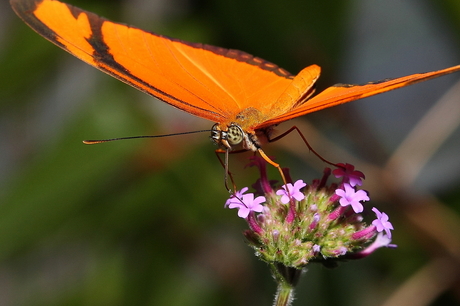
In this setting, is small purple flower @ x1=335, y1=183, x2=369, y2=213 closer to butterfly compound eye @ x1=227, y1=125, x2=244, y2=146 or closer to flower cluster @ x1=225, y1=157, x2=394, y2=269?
flower cluster @ x1=225, y1=157, x2=394, y2=269

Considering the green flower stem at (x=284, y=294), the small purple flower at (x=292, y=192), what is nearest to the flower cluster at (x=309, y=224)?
the small purple flower at (x=292, y=192)

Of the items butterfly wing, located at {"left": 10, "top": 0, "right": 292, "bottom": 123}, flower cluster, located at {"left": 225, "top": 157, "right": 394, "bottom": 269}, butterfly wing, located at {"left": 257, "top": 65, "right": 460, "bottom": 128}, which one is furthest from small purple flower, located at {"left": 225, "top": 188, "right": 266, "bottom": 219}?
butterfly wing, located at {"left": 10, "top": 0, "right": 292, "bottom": 123}

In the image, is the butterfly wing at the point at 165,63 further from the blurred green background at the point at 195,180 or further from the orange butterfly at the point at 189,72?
the blurred green background at the point at 195,180

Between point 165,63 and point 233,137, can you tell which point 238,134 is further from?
point 165,63

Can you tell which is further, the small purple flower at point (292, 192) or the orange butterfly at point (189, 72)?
the orange butterfly at point (189, 72)

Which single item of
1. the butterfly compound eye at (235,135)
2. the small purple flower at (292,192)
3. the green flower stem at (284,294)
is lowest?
the green flower stem at (284,294)

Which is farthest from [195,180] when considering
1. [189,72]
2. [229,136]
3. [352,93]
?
[352,93]
